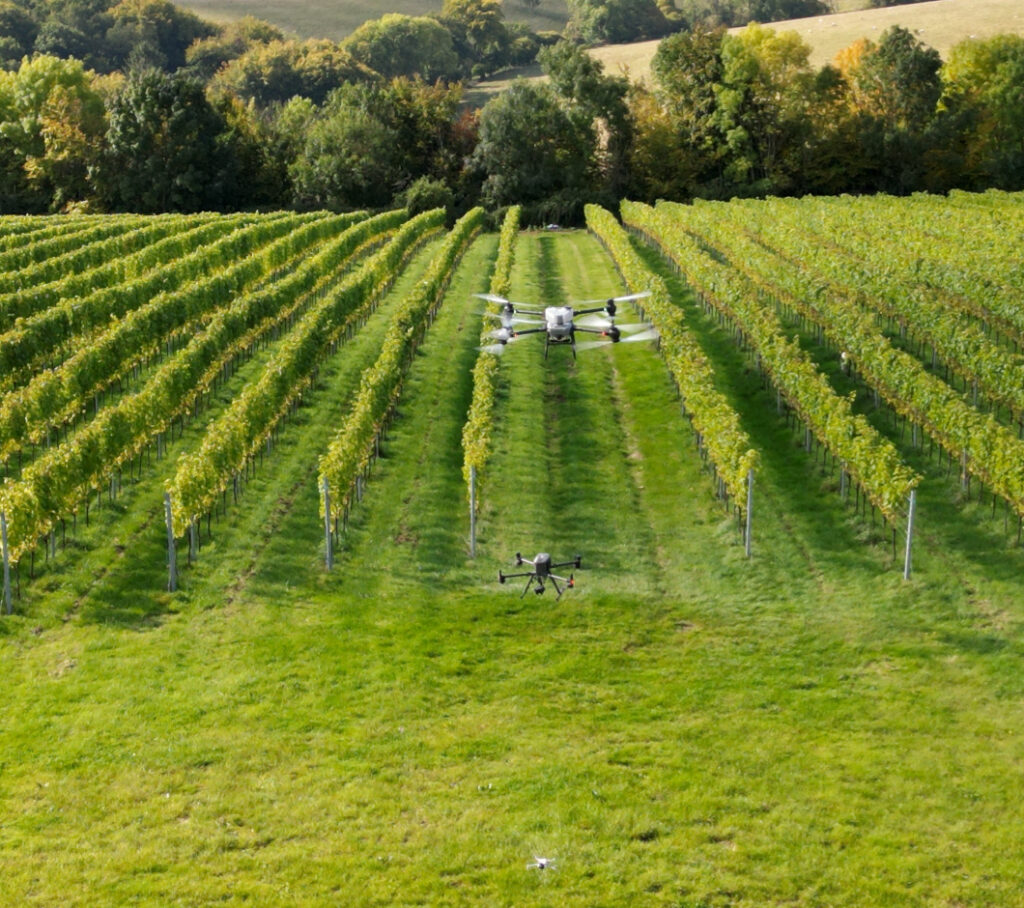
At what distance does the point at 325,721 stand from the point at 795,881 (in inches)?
310

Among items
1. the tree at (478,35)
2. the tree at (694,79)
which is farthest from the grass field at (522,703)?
the tree at (478,35)

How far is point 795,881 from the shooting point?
54.0 ft

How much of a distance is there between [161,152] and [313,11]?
106 metres

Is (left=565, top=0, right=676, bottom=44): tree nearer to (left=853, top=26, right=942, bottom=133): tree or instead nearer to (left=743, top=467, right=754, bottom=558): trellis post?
(left=853, top=26, right=942, bottom=133): tree

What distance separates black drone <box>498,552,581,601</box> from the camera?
82.5ft

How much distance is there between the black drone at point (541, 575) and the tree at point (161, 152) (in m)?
71.9

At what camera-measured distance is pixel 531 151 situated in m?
93.7

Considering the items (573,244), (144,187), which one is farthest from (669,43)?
(144,187)

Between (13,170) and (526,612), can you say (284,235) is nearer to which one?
(13,170)

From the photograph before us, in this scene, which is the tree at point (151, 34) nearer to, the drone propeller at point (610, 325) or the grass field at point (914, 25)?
the grass field at point (914, 25)

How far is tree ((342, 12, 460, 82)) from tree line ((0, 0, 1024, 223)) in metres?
57.6

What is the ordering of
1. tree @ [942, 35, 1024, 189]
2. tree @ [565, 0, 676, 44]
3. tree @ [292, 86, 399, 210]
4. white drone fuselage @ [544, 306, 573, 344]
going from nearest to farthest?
1. white drone fuselage @ [544, 306, 573, 344]
2. tree @ [292, 86, 399, 210]
3. tree @ [942, 35, 1024, 189]
4. tree @ [565, 0, 676, 44]

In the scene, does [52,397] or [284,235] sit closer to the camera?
[52,397]

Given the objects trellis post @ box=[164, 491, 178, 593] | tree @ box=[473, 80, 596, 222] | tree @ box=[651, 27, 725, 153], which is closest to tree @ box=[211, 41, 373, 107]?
tree @ box=[473, 80, 596, 222]
